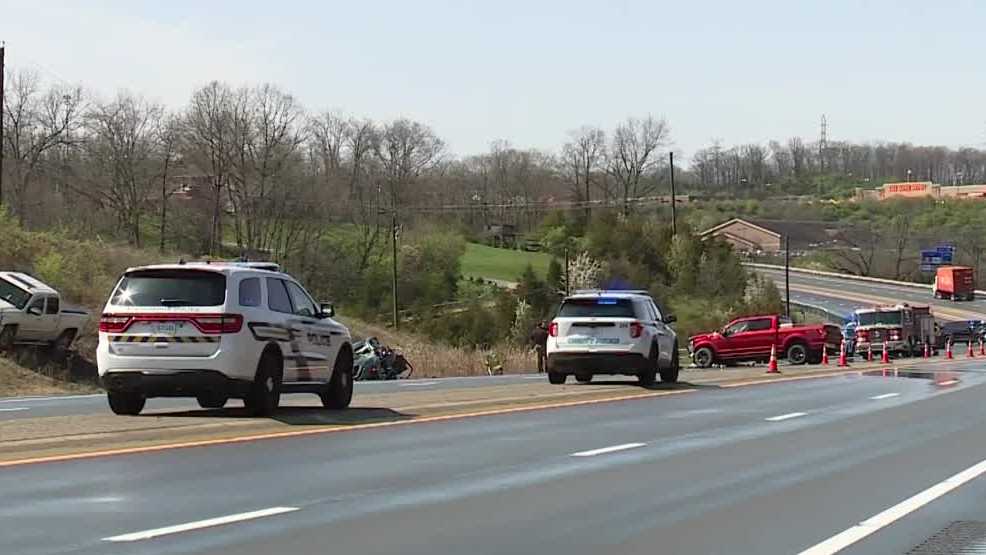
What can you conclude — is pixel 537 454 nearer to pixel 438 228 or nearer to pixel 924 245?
pixel 438 228

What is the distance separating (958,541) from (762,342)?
4599 centimetres

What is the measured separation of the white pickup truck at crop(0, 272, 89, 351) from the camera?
31.6 metres

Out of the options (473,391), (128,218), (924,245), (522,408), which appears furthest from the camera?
(924,245)

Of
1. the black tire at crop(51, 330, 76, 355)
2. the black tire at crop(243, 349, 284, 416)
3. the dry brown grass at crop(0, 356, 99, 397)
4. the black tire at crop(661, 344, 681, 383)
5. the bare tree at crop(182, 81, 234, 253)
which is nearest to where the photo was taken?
the black tire at crop(243, 349, 284, 416)

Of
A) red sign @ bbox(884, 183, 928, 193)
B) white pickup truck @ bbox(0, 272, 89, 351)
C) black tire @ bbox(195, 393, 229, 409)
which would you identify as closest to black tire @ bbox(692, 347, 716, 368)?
white pickup truck @ bbox(0, 272, 89, 351)

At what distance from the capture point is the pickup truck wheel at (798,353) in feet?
176

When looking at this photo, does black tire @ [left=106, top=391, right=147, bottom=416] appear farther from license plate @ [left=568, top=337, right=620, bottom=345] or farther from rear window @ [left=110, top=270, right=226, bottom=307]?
license plate @ [left=568, top=337, right=620, bottom=345]

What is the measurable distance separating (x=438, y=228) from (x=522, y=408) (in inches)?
3530

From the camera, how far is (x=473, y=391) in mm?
24094

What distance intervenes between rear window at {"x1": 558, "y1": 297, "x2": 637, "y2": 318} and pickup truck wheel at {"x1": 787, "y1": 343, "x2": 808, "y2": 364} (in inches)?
1149

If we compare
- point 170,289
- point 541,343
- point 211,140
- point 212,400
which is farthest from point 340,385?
point 211,140

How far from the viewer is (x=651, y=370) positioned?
2642 centimetres

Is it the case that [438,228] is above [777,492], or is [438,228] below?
above

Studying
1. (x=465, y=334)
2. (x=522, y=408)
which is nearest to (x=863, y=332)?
(x=465, y=334)
